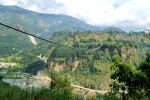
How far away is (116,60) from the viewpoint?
50.6ft

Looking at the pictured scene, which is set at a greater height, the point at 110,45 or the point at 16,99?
the point at 110,45

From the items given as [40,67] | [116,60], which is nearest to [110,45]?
[40,67]

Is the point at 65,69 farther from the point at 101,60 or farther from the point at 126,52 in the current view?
the point at 126,52

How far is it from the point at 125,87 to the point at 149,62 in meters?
1.68

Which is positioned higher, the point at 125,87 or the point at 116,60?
the point at 116,60

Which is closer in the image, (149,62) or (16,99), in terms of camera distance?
(16,99)

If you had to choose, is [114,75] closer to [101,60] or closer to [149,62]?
[149,62]

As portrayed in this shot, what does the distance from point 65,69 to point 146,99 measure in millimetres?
157119

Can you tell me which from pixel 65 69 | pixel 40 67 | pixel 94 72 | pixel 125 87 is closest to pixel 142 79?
pixel 125 87

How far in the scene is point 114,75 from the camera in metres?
15.2

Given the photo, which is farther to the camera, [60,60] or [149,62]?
[60,60]

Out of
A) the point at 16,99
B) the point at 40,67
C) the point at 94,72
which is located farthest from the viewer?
the point at 40,67

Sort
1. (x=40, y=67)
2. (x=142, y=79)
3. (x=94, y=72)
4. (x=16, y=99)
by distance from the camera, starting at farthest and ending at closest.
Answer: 1. (x=40, y=67)
2. (x=94, y=72)
3. (x=142, y=79)
4. (x=16, y=99)

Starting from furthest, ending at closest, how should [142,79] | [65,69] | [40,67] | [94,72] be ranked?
[40,67] < [65,69] < [94,72] < [142,79]
